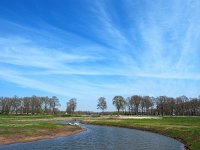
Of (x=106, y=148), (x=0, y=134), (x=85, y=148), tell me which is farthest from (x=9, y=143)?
(x=106, y=148)

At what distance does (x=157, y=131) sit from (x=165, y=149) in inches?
1276

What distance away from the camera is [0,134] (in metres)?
62.1

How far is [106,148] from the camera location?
170 ft

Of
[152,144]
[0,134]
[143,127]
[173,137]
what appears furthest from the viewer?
[143,127]

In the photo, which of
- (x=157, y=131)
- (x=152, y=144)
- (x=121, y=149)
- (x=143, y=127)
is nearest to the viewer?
(x=121, y=149)

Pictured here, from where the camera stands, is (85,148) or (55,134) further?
(55,134)

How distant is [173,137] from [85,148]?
25204 millimetres

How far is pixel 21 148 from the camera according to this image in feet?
168

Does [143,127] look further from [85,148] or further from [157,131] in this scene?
[85,148]

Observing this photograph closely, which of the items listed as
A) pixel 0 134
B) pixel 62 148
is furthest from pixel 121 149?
pixel 0 134

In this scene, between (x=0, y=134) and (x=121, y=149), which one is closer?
(x=121, y=149)

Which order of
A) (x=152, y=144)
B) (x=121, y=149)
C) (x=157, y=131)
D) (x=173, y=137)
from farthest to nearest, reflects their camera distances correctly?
(x=157, y=131)
(x=173, y=137)
(x=152, y=144)
(x=121, y=149)

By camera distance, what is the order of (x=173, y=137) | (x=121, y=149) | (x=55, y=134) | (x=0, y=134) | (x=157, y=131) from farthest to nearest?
(x=157, y=131) → (x=55, y=134) → (x=173, y=137) → (x=0, y=134) → (x=121, y=149)

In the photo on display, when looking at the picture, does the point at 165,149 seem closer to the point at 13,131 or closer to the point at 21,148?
the point at 21,148
